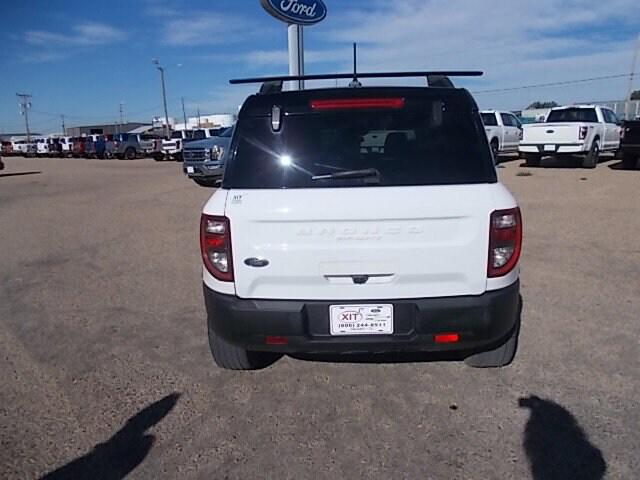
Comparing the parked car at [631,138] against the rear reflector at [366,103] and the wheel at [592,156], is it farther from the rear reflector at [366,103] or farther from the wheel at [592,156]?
the rear reflector at [366,103]

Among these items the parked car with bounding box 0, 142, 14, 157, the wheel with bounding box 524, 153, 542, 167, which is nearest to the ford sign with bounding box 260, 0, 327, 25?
the wheel with bounding box 524, 153, 542, 167

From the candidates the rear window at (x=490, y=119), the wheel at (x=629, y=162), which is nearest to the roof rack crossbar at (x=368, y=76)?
the wheel at (x=629, y=162)

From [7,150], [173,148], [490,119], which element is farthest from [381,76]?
[7,150]

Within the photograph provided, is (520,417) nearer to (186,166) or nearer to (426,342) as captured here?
(426,342)

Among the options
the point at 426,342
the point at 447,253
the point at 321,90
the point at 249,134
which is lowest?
the point at 426,342

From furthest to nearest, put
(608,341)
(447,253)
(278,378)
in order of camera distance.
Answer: (608,341) → (278,378) → (447,253)

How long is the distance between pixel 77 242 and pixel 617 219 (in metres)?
8.81

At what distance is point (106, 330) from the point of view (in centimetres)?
413

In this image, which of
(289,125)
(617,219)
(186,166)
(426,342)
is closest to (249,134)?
(289,125)

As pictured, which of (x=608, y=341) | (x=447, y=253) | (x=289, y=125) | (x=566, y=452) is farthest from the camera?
(x=608, y=341)

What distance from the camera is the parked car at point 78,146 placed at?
131ft

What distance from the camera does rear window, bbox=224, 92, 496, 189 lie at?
106 inches

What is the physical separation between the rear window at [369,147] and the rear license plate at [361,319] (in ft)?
2.30

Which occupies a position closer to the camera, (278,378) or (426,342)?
(426,342)
